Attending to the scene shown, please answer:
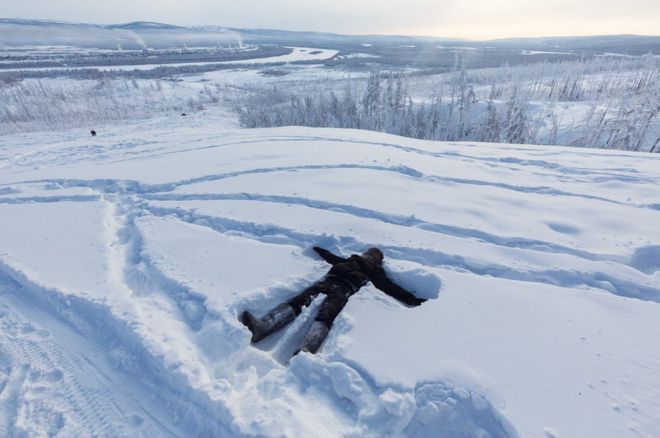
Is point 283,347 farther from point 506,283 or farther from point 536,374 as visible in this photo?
point 506,283

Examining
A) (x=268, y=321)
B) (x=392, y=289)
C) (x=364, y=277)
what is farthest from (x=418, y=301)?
(x=268, y=321)

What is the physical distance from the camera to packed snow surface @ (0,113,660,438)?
214cm

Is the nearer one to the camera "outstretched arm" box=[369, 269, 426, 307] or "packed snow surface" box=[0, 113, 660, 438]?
"packed snow surface" box=[0, 113, 660, 438]

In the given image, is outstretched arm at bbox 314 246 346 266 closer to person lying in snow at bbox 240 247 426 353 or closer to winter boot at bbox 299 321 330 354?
person lying in snow at bbox 240 247 426 353

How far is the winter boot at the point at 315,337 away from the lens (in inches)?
102

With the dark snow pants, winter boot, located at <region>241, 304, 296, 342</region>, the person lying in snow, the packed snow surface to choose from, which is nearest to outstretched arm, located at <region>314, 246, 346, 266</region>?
the person lying in snow

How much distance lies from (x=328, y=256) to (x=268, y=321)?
1.06m

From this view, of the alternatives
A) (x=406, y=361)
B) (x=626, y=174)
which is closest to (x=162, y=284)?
(x=406, y=361)

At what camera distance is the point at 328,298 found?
3.08 m

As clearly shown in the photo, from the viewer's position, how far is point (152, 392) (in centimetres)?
232

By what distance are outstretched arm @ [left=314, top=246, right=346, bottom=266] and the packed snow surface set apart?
0.12 meters

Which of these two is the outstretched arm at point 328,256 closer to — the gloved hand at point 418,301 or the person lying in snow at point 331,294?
the person lying in snow at point 331,294

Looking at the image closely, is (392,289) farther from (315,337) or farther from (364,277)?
(315,337)

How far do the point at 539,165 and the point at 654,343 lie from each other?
4644 millimetres
